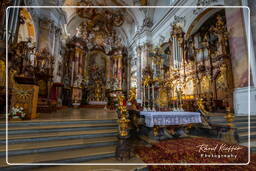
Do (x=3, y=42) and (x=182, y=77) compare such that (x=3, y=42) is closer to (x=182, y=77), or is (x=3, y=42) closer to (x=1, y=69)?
(x=1, y=69)

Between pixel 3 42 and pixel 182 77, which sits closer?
pixel 3 42

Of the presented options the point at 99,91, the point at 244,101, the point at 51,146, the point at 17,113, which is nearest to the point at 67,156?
the point at 51,146

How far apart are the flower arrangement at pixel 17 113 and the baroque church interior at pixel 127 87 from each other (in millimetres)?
21

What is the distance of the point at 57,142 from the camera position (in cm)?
262

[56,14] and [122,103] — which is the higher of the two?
[56,14]

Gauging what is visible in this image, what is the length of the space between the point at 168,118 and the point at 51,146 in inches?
111

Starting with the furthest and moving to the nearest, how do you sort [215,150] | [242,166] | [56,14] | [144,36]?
[144,36] < [56,14] < [215,150] < [242,166]

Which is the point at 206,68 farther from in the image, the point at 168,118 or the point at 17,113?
the point at 17,113

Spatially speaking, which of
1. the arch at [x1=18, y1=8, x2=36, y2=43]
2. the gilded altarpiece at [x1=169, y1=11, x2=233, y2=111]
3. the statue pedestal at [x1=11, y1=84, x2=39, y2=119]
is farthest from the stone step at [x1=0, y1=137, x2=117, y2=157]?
the arch at [x1=18, y1=8, x2=36, y2=43]

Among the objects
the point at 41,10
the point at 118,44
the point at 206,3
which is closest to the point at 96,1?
the point at 118,44

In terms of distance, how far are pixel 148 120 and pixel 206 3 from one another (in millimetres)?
8272

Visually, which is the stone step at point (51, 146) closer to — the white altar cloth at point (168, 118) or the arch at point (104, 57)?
the white altar cloth at point (168, 118)

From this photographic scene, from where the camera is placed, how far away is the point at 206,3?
23.9 ft

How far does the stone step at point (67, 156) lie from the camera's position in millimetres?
2067
